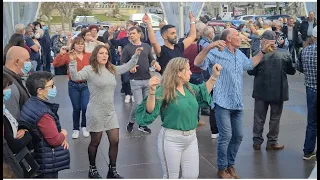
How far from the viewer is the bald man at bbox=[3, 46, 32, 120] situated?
4.08m

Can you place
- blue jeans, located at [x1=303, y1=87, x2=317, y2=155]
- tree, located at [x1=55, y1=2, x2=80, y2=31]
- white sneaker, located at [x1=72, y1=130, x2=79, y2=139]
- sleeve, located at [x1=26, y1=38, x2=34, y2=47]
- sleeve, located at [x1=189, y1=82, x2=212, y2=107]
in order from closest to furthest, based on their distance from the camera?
sleeve, located at [x1=189, y1=82, x2=212, y2=107] < blue jeans, located at [x1=303, y1=87, x2=317, y2=155] < white sneaker, located at [x1=72, y1=130, x2=79, y2=139] < sleeve, located at [x1=26, y1=38, x2=34, y2=47] < tree, located at [x1=55, y1=2, x2=80, y2=31]

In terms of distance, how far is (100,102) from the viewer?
5219 mm

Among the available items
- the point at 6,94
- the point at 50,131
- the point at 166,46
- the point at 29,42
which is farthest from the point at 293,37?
the point at 6,94

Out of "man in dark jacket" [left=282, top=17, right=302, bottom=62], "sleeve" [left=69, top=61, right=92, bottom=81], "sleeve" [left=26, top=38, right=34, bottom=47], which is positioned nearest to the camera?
"sleeve" [left=69, top=61, right=92, bottom=81]

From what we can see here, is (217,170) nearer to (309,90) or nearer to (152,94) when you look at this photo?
(309,90)

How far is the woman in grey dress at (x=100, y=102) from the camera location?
519cm

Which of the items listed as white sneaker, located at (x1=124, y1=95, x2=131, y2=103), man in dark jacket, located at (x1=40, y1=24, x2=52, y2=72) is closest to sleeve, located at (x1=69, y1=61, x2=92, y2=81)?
white sneaker, located at (x1=124, y1=95, x2=131, y2=103)

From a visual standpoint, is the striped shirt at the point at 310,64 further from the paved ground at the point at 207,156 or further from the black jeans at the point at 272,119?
the paved ground at the point at 207,156

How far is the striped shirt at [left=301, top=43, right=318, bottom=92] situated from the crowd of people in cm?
1

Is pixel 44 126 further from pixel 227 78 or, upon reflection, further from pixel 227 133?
pixel 227 78

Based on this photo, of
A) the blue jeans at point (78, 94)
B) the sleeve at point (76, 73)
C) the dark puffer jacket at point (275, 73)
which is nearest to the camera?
the sleeve at point (76, 73)

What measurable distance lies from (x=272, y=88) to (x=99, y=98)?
226 centimetres

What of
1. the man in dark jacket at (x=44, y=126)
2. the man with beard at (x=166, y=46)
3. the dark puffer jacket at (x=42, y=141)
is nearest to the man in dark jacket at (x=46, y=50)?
the man with beard at (x=166, y=46)

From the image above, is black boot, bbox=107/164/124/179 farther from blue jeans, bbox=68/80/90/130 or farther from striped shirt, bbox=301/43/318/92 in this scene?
striped shirt, bbox=301/43/318/92
